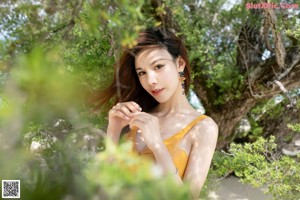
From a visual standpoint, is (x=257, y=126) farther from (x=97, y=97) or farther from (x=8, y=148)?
(x=8, y=148)

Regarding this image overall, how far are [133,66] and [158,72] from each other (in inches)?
7.0

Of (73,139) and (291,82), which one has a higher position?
(291,82)

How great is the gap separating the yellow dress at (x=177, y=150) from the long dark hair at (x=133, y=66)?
0.19 metres

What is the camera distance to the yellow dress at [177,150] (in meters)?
1.48

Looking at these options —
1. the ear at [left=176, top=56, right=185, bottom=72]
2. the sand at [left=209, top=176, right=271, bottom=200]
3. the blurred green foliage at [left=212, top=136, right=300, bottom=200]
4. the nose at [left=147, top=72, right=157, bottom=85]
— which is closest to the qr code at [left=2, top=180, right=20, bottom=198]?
the nose at [left=147, top=72, right=157, bottom=85]

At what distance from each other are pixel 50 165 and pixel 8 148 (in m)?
0.07

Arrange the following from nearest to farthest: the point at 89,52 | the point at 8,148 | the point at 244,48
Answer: the point at 8,148, the point at 89,52, the point at 244,48

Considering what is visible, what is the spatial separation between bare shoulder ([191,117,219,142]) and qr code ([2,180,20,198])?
1122mm

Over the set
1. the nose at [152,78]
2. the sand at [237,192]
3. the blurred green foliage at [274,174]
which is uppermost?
the nose at [152,78]

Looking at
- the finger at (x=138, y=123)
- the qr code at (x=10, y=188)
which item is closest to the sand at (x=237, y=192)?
the finger at (x=138, y=123)

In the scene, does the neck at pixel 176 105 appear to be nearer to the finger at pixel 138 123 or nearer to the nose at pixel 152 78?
the nose at pixel 152 78

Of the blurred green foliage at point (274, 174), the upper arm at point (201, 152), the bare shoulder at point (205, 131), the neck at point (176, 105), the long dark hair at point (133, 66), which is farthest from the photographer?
the blurred green foliage at point (274, 174)

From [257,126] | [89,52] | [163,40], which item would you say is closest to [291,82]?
[257,126]

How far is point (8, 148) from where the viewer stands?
454 millimetres
